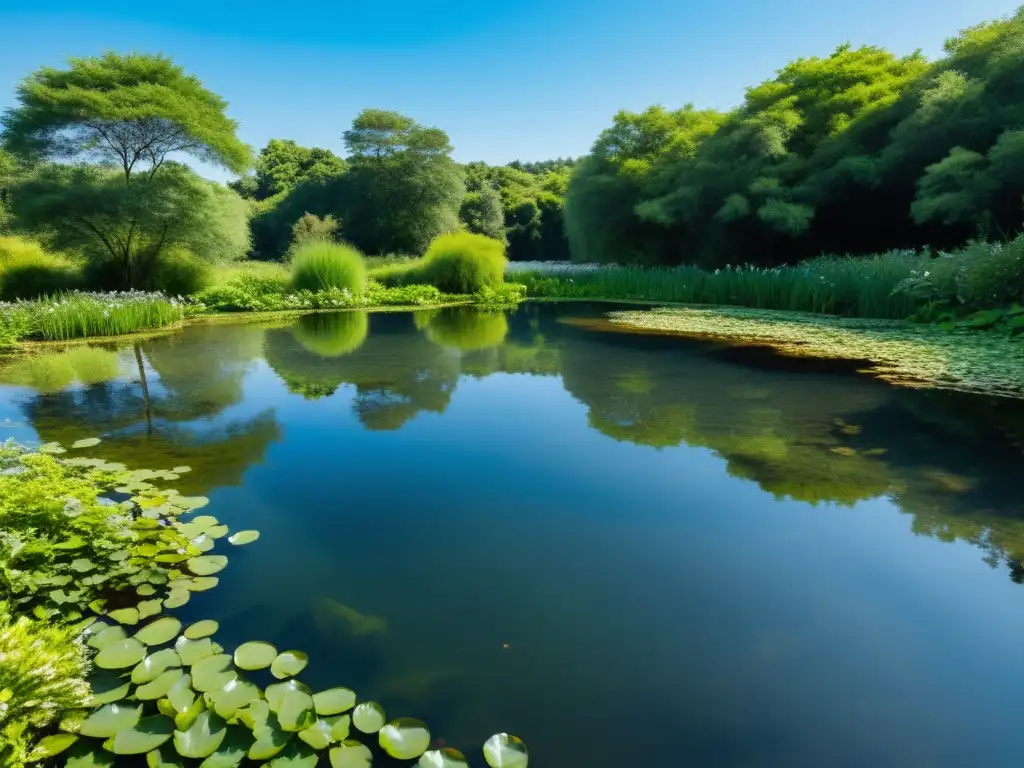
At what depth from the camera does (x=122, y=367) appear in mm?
6500

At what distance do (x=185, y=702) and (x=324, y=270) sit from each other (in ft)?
46.4

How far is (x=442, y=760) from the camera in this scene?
4.48 feet

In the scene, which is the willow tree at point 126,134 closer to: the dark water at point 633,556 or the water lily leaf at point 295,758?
the dark water at point 633,556

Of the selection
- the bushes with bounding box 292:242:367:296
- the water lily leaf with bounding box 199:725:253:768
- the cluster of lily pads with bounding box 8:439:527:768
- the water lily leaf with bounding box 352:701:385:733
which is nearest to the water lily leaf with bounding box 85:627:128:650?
the cluster of lily pads with bounding box 8:439:527:768

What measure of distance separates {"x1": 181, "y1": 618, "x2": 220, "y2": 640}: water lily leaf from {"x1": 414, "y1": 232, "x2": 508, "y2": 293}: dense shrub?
14648 mm

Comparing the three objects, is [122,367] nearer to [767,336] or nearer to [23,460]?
[23,460]

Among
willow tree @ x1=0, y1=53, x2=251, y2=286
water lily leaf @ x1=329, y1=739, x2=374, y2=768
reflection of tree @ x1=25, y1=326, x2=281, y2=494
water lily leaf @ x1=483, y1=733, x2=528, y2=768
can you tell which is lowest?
reflection of tree @ x1=25, y1=326, x2=281, y2=494

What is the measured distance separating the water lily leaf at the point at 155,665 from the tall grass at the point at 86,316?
29.2 feet

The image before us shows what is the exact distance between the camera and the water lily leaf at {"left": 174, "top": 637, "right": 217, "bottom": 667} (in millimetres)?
1716

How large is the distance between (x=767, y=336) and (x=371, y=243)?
26.7m

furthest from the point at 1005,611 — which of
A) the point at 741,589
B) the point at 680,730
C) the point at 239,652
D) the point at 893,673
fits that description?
the point at 239,652

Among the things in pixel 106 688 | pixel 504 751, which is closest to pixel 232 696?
pixel 106 688

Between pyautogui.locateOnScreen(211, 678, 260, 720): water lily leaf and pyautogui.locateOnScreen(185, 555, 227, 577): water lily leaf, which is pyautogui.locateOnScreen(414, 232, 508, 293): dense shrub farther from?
pyautogui.locateOnScreen(211, 678, 260, 720): water lily leaf

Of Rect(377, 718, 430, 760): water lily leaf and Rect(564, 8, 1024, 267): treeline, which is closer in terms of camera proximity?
Rect(377, 718, 430, 760): water lily leaf
